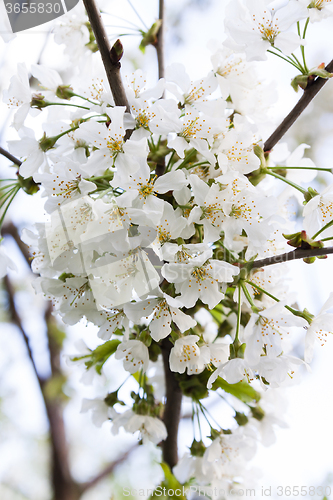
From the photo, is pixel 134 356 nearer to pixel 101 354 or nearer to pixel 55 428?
pixel 101 354

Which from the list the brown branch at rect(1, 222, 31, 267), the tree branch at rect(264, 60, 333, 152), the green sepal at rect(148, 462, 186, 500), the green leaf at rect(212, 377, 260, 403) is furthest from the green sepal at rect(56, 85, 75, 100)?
the brown branch at rect(1, 222, 31, 267)

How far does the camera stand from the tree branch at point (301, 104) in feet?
1.89

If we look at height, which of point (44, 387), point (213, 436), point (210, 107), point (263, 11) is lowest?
point (44, 387)

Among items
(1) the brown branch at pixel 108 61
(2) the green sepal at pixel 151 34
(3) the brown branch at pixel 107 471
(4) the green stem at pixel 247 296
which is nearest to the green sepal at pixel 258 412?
(4) the green stem at pixel 247 296

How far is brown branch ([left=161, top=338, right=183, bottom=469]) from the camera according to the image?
28.1 inches

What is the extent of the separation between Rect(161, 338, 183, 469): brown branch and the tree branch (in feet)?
1.28

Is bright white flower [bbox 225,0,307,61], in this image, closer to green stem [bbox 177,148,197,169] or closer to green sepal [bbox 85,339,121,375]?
green stem [bbox 177,148,197,169]

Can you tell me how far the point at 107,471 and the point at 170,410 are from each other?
4.13 feet

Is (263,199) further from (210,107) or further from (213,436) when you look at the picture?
(213,436)

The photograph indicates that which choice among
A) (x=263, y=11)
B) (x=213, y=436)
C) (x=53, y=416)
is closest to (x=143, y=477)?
(x=53, y=416)

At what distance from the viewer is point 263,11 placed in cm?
55

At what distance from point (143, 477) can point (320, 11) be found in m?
1.80

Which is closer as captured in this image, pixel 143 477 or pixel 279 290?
pixel 279 290

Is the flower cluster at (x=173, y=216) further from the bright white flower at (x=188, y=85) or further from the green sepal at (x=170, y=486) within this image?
the green sepal at (x=170, y=486)
